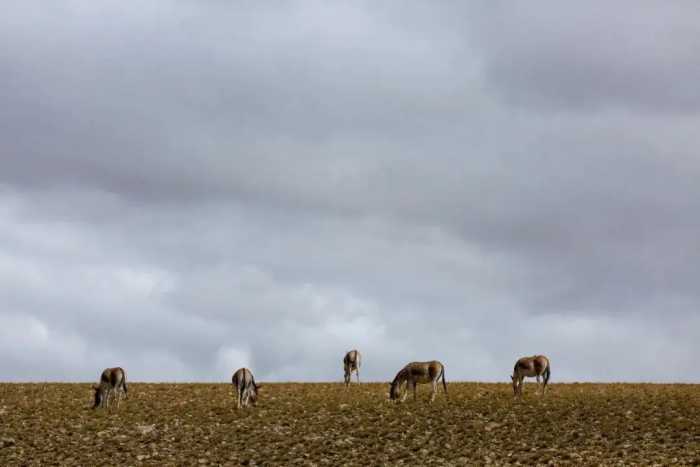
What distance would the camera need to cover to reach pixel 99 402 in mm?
50469

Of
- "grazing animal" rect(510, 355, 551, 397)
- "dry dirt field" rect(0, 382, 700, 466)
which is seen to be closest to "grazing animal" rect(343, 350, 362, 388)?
"dry dirt field" rect(0, 382, 700, 466)

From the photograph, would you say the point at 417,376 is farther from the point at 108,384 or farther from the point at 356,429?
the point at 108,384

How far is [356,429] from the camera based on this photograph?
45.1 meters

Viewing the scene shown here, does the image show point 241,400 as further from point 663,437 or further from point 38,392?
point 663,437

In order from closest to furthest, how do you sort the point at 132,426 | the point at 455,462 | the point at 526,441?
the point at 455,462, the point at 526,441, the point at 132,426

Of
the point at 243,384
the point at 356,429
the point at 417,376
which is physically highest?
the point at 417,376

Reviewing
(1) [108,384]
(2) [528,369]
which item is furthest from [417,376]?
(1) [108,384]

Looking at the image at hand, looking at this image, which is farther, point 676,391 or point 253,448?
point 676,391

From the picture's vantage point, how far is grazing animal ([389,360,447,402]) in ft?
170

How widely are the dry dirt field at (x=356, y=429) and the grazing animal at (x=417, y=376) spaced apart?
84cm

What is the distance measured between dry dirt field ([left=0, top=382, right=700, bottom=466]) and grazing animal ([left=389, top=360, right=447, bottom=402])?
2.75 feet

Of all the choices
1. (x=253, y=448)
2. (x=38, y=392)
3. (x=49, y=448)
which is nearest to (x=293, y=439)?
(x=253, y=448)

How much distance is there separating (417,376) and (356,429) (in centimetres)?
772

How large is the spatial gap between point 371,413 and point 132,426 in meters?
11.2
